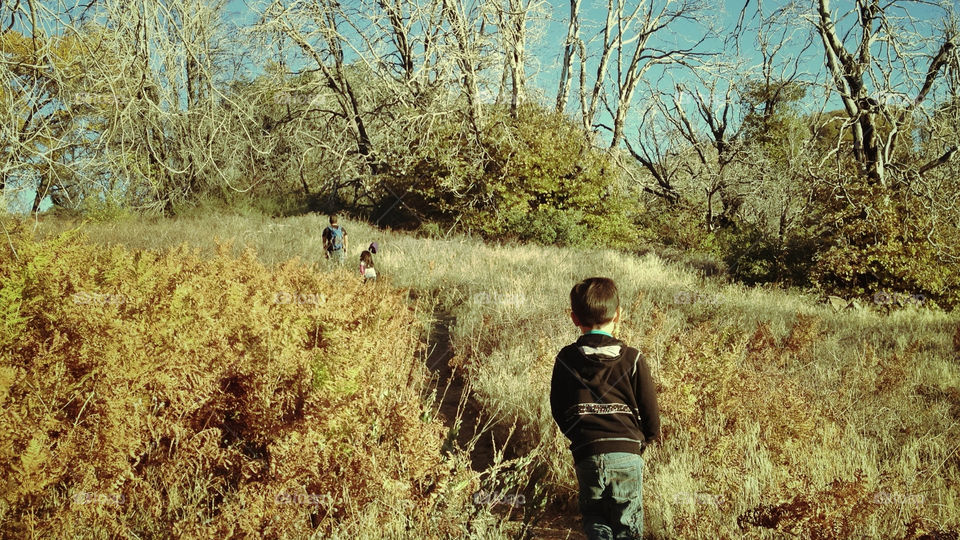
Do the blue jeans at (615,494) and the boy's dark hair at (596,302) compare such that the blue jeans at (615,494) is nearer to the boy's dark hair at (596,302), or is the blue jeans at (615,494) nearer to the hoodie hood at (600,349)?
the hoodie hood at (600,349)

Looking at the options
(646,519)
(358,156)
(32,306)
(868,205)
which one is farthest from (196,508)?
(358,156)

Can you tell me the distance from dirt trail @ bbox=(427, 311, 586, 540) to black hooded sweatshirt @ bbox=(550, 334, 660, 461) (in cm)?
93

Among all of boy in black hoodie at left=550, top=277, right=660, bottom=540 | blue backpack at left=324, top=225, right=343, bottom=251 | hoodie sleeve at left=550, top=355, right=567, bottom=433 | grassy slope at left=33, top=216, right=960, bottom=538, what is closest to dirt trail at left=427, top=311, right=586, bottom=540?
grassy slope at left=33, top=216, right=960, bottom=538

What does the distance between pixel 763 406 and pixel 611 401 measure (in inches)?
96.1

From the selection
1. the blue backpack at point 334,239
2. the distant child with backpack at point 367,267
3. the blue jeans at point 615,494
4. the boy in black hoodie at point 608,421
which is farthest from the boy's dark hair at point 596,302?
the blue backpack at point 334,239

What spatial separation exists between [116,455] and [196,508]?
21.6 inches

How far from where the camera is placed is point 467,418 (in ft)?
18.1

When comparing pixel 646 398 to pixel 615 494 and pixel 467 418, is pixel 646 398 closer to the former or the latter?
pixel 615 494

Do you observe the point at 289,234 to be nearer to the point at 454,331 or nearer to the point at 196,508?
the point at 454,331

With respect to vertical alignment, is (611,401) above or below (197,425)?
above

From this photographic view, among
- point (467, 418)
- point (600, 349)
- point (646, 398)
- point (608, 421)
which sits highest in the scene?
point (600, 349)

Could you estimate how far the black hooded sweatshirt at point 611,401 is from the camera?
2.66 meters

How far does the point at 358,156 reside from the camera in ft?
72.9

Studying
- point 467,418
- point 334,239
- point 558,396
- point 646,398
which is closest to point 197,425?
point 467,418
